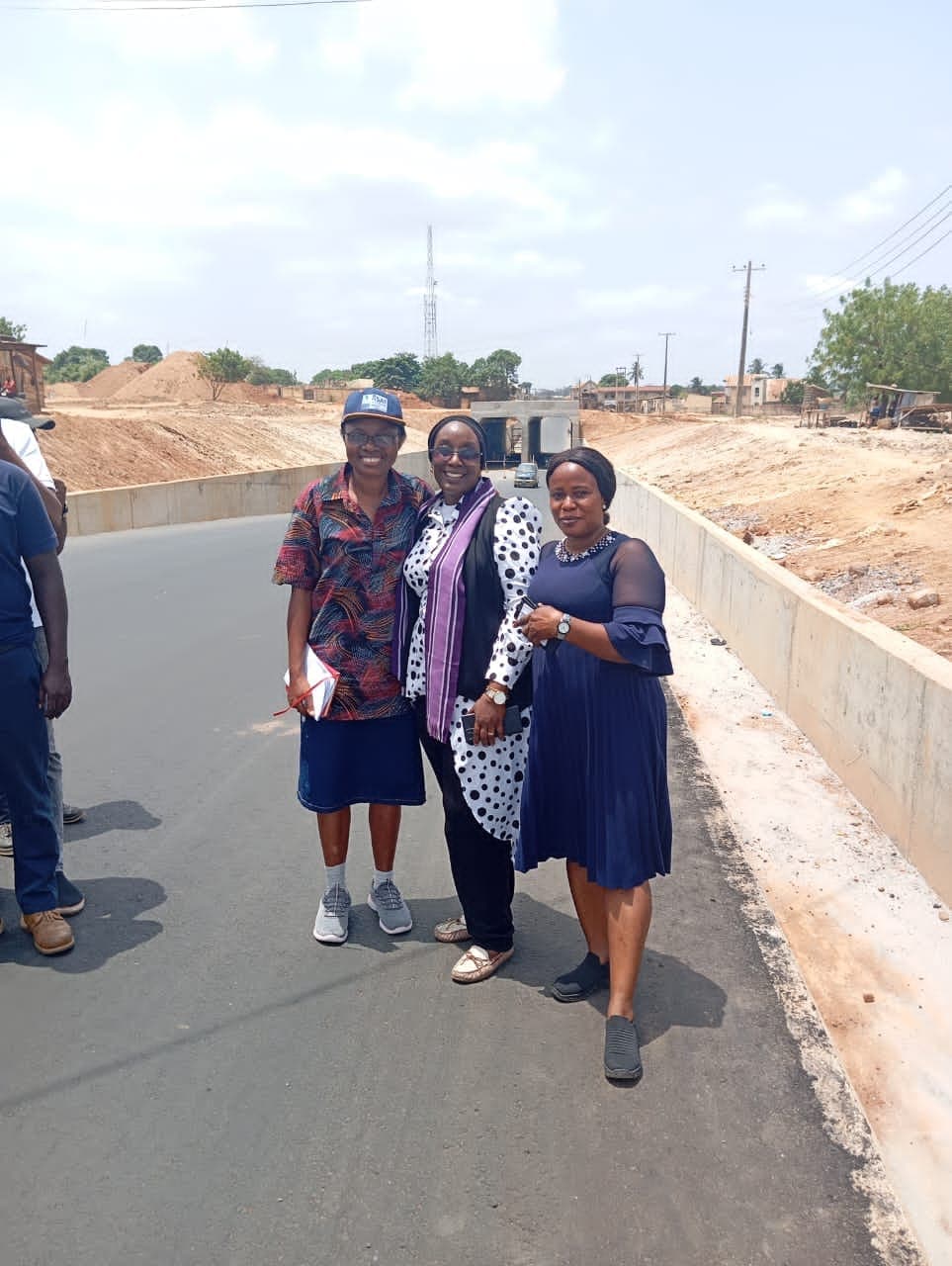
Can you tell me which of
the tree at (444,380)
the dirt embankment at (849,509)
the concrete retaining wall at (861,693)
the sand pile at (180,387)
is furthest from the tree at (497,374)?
the concrete retaining wall at (861,693)

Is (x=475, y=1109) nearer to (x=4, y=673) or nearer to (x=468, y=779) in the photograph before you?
(x=468, y=779)

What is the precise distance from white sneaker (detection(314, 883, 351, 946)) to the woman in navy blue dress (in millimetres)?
1036

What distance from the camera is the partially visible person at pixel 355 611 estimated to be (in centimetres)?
349

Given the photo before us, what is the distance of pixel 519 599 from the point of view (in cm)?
322

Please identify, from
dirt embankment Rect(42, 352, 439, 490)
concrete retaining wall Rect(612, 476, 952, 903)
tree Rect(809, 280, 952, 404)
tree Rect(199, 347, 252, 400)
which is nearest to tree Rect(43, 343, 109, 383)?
tree Rect(199, 347, 252, 400)

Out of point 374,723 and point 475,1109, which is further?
point 374,723

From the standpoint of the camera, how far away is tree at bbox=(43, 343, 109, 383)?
91.4 m

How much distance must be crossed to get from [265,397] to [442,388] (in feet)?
69.9

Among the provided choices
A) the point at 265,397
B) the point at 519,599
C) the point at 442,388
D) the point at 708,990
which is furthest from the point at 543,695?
the point at 442,388

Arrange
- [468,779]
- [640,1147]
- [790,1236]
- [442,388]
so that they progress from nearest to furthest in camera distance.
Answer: [790,1236]
[640,1147]
[468,779]
[442,388]

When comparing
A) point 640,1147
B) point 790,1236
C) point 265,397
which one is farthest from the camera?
point 265,397

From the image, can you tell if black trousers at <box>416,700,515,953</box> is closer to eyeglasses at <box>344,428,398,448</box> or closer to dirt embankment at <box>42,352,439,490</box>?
eyeglasses at <box>344,428,398,448</box>

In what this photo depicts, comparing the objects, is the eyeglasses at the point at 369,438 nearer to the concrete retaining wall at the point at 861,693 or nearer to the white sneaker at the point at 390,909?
the white sneaker at the point at 390,909

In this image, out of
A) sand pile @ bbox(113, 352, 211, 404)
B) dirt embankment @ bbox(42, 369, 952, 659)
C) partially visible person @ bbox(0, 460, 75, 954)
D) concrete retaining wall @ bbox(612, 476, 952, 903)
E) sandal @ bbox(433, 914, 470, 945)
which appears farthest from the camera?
sand pile @ bbox(113, 352, 211, 404)
